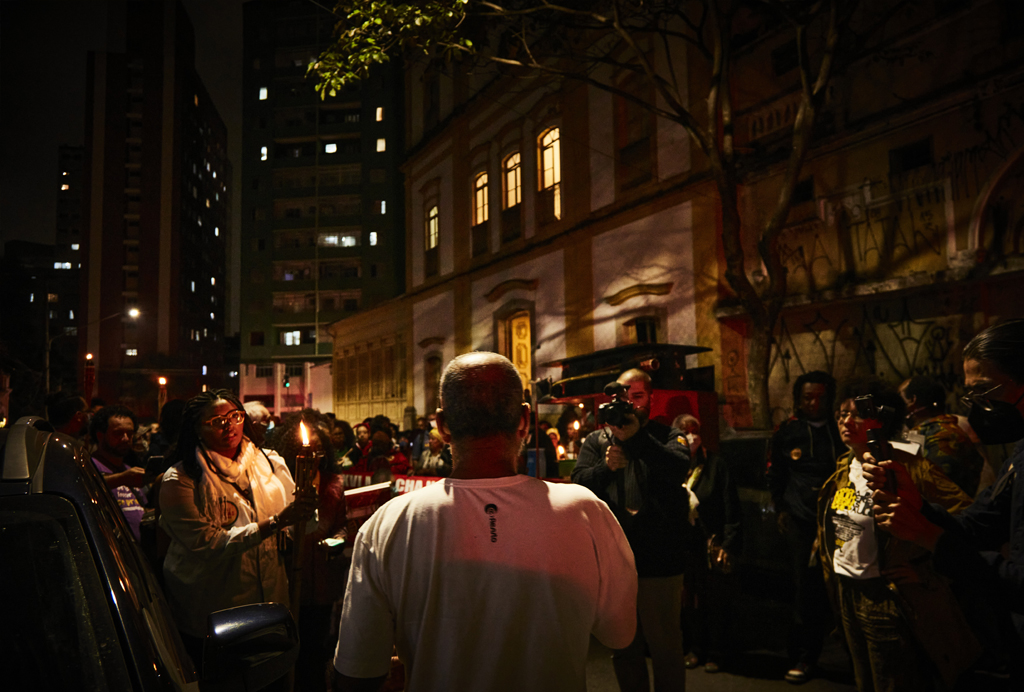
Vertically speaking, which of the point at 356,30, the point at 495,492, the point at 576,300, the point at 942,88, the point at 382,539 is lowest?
the point at 382,539

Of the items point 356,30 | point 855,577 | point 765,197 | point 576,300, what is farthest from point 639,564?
point 576,300

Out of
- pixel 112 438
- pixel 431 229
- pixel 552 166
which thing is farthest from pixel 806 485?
pixel 431 229

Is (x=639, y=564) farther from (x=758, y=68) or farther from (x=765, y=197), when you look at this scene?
(x=758, y=68)

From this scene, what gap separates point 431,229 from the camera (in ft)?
81.4

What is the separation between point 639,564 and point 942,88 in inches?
360

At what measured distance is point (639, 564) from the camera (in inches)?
155

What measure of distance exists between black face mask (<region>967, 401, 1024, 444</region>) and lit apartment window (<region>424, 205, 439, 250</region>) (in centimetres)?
2259

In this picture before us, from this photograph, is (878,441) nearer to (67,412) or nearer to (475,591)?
(475,591)

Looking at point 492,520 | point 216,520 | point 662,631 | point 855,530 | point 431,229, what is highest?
point 431,229

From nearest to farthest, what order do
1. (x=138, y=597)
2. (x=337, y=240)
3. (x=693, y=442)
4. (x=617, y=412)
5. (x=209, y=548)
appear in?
1. (x=138, y=597)
2. (x=209, y=548)
3. (x=617, y=412)
4. (x=693, y=442)
5. (x=337, y=240)

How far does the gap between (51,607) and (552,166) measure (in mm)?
17696

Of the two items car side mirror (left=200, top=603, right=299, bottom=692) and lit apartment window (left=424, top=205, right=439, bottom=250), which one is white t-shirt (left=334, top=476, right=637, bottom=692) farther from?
lit apartment window (left=424, top=205, right=439, bottom=250)

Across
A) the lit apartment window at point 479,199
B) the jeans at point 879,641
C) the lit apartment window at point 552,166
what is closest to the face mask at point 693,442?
the jeans at point 879,641

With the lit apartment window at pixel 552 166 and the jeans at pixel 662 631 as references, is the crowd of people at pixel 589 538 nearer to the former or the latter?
the jeans at pixel 662 631
